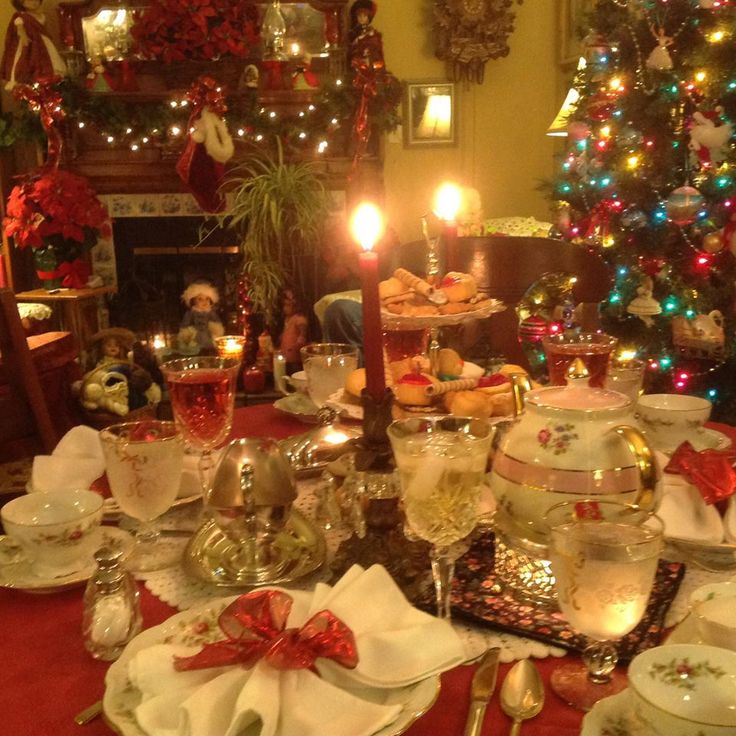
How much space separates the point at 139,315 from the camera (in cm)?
501

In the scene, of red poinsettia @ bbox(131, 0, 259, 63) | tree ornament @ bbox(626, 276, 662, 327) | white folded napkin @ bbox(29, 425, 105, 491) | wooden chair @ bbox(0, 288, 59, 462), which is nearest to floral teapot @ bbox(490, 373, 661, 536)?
white folded napkin @ bbox(29, 425, 105, 491)

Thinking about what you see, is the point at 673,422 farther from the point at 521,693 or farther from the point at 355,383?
the point at 521,693

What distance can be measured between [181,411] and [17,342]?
1475 millimetres

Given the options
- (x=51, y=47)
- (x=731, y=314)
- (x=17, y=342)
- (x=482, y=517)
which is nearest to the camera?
(x=482, y=517)

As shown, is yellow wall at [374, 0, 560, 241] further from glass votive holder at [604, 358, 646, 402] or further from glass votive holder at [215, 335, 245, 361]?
glass votive holder at [604, 358, 646, 402]

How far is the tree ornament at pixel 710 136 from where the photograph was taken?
274 centimetres

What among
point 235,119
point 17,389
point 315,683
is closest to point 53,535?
point 315,683

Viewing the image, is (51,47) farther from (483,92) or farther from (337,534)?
(337,534)

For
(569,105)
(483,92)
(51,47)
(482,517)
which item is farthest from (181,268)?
(482,517)

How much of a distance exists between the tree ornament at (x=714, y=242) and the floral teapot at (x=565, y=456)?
85.6 inches

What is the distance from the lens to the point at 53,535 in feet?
3.00

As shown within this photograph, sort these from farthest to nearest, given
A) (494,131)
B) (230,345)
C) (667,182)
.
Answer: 1. (494,131)
2. (667,182)
3. (230,345)

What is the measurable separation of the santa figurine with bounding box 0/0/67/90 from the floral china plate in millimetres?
4431

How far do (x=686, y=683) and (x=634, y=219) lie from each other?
281 centimetres
